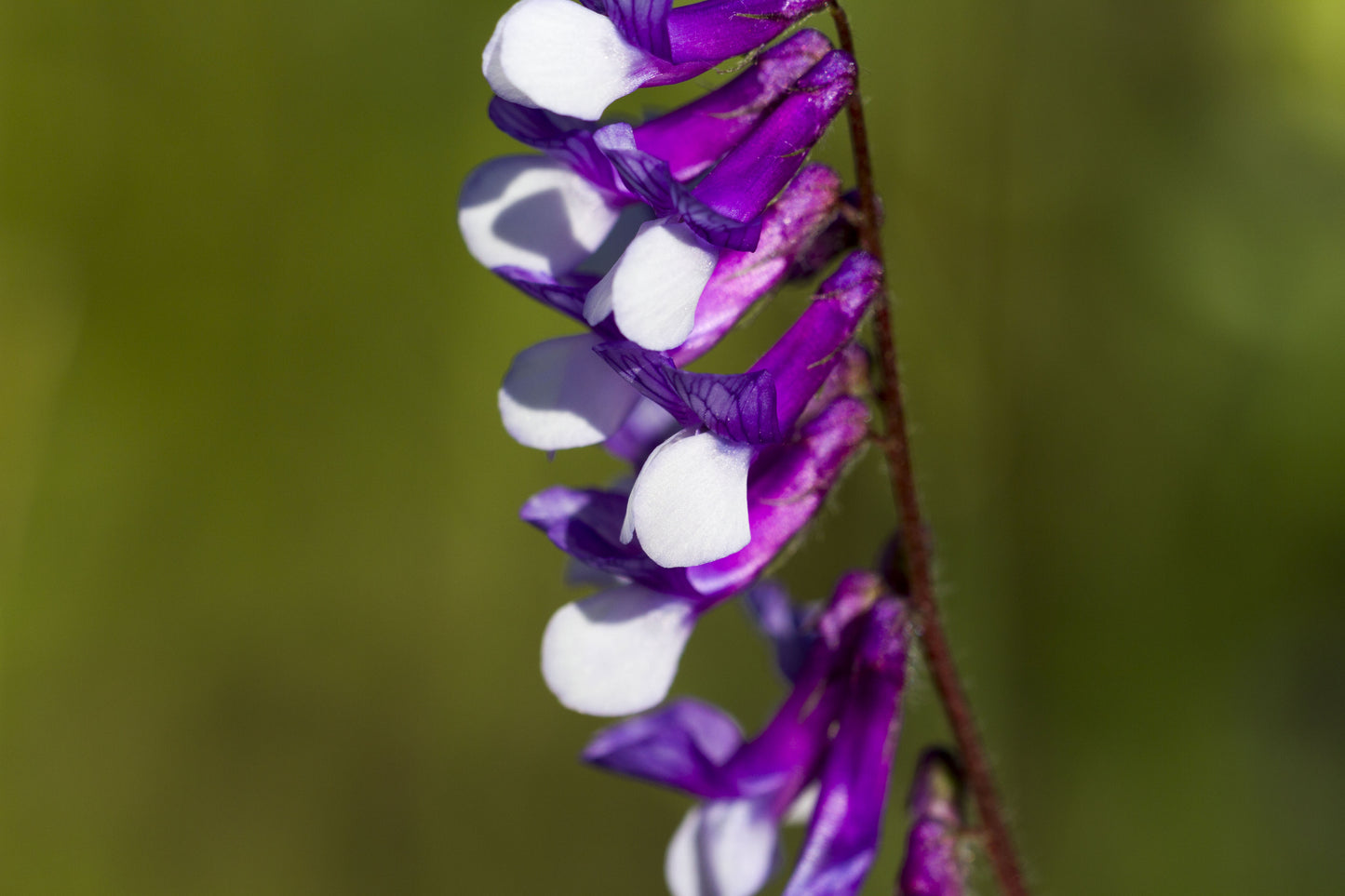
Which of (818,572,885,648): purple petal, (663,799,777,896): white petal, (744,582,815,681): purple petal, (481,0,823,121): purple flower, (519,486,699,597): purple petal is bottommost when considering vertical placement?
(663,799,777,896): white petal

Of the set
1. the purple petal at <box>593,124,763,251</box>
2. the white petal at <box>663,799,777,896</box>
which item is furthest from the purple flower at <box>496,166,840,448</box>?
the white petal at <box>663,799,777,896</box>

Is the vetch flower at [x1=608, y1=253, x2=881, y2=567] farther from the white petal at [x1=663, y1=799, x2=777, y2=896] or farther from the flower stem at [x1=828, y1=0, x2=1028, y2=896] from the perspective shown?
the white petal at [x1=663, y1=799, x2=777, y2=896]

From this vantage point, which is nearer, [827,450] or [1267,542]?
[827,450]

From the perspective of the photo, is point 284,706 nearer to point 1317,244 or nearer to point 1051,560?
point 1051,560

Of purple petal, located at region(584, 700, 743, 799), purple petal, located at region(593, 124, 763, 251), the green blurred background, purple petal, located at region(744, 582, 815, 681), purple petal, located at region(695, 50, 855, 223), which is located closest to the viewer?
purple petal, located at region(593, 124, 763, 251)

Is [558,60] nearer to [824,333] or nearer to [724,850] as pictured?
[824,333]

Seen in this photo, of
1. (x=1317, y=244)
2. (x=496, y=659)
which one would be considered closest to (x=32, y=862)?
(x=496, y=659)

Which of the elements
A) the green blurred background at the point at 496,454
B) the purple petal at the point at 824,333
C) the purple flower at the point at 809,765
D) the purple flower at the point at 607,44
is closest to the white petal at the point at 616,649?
the purple flower at the point at 809,765

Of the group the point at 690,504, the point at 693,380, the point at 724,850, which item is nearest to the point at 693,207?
the point at 693,380

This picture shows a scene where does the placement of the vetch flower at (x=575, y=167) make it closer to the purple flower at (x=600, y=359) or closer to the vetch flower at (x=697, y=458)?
the purple flower at (x=600, y=359)
